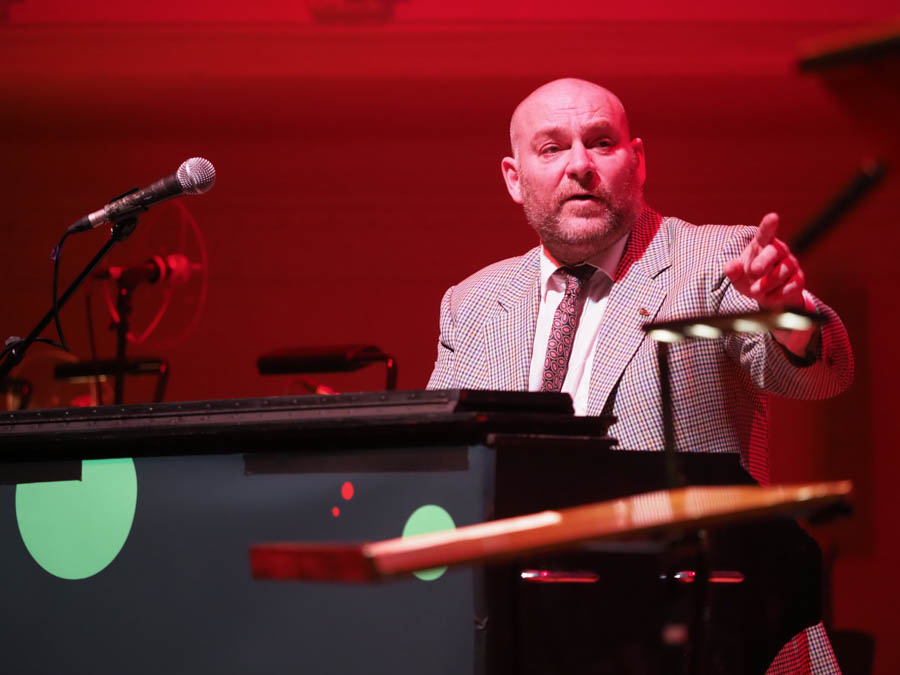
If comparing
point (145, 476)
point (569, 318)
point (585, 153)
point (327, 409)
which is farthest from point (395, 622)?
point (585, 153)

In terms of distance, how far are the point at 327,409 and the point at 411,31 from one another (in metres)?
3.05

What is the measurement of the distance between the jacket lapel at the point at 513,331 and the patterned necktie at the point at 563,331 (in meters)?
0.06

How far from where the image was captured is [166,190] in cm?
175

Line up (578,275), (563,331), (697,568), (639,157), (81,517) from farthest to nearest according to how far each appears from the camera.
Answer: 1. (639,157)
2. (578,275)
3. (563,331)
4. (81,517)
5. (697,568)

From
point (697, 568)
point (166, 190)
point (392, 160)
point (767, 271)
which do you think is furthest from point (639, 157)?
point (392, 160)

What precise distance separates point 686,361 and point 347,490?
32.8 inches

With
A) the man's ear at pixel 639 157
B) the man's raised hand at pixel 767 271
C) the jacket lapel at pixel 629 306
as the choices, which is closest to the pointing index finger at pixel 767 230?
the man's raised hand at pixel 767 271

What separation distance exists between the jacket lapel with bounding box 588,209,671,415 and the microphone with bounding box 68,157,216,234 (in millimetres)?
772

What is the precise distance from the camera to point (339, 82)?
4285mm

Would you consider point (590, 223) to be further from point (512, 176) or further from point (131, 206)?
point (131, 206)

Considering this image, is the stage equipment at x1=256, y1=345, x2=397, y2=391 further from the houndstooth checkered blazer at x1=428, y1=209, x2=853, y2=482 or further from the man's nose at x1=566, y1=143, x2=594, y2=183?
the man's nose at x1=566, y1=143, x2=594, y2=183

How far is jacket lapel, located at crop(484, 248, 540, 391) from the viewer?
2.09 meters

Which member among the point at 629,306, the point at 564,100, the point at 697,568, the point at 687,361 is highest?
the point at 564,100

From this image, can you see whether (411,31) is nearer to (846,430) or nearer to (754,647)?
(846,430)
